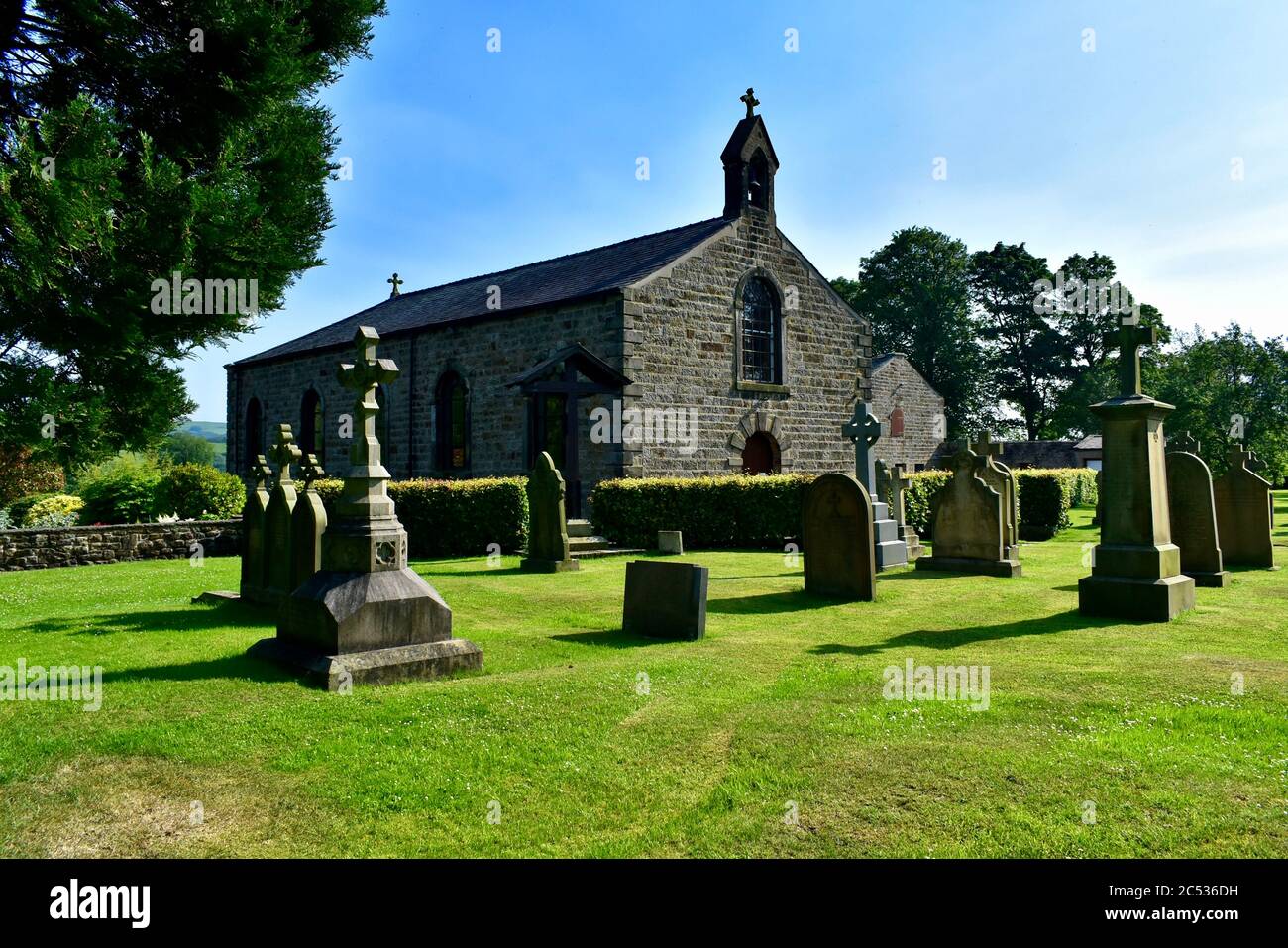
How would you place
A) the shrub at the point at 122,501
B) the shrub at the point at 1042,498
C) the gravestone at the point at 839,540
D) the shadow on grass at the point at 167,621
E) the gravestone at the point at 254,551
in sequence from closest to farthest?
the shadow on grass at the point at 167,621
the gravestone at the point at 254,551
the gravestone at the point at 839,540
the shrub at the point at 122,501
the shrub at the point at 1042,498

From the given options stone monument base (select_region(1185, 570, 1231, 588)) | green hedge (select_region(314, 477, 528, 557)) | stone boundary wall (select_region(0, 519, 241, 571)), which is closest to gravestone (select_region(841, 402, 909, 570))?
stone monument base (select_region(1185, 570, 1231, 588))

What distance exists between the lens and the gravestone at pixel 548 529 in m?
13.8

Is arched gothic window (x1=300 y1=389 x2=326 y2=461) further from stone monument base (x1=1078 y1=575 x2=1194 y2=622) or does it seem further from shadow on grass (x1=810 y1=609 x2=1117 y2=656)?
stone monument base (x1=1078 y1=575 x2=1194 y2=622)

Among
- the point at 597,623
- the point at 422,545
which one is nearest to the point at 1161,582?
the point at 597,623

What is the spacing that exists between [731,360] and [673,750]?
17.7 meters

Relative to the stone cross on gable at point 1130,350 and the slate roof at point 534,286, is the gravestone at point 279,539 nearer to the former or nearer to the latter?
the stone cross on gable at point 1130,350

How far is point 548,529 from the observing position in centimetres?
1384

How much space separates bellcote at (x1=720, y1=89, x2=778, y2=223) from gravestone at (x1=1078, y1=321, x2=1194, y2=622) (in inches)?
561

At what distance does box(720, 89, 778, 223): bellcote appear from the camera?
2198 cm

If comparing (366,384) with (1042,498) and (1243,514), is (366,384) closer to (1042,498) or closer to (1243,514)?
(1243,514)

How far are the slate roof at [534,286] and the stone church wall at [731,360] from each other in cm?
78

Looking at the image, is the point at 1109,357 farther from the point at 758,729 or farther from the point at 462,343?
the point at 758,729

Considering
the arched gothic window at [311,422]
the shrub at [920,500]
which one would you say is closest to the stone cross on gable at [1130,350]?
the shrub at [920,500]

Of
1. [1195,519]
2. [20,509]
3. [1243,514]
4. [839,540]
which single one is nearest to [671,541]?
[839,540]
